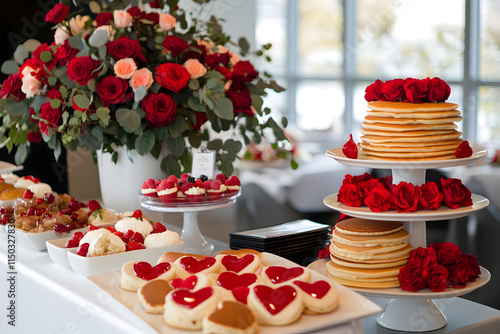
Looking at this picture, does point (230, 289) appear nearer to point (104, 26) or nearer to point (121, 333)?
point (121, 333)

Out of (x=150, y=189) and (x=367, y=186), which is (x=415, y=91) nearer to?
(x=367, y=186)

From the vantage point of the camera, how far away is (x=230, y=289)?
1023 mm

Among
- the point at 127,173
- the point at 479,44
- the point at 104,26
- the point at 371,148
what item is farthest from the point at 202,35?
the point at 479,44

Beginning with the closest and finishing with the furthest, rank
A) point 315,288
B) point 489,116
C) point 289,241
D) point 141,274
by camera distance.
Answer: point 315,288 < point 141,274 < point 289,241 < point 489,116

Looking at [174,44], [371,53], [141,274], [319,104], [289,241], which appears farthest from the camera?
[319,104]

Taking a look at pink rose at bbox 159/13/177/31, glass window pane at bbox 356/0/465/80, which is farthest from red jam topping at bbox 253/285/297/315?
glass window pane at bbox 356/0/465/80

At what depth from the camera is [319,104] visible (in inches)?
300

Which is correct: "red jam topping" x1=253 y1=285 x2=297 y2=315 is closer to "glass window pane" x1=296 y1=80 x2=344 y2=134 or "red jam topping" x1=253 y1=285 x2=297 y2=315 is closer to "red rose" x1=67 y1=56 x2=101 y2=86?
"red rose" x1=67 y1=56 x2=101 y2=86

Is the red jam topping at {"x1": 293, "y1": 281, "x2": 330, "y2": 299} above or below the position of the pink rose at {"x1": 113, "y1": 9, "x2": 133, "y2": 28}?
below

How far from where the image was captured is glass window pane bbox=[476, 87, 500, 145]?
18.7 feet

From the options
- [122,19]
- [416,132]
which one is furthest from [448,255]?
[122,19]

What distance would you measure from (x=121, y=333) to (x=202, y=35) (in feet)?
3.97

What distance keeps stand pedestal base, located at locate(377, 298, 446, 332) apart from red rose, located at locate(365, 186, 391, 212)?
205 millimetres

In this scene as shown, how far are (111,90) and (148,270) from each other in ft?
2.42
